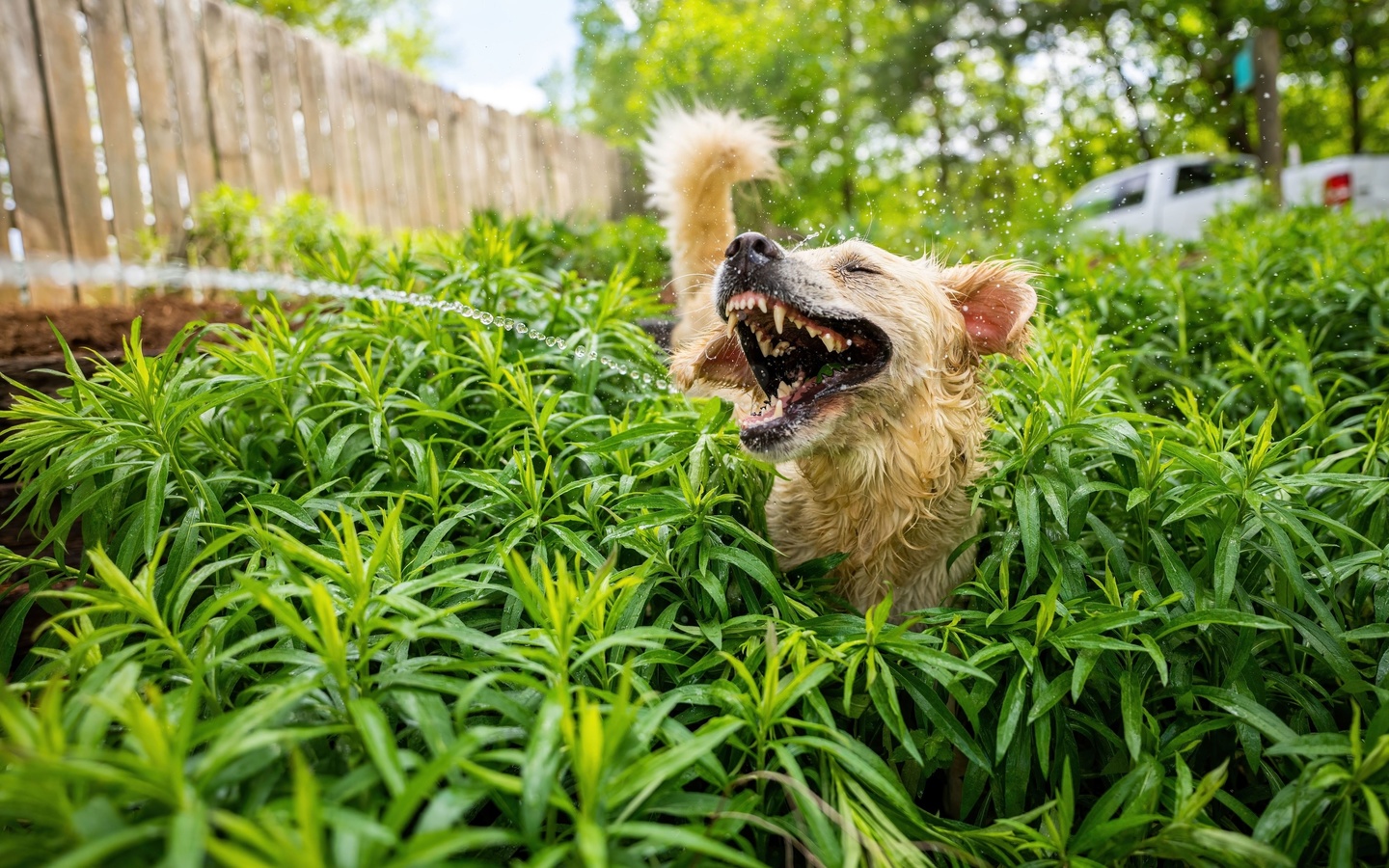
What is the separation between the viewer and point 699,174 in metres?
3.22

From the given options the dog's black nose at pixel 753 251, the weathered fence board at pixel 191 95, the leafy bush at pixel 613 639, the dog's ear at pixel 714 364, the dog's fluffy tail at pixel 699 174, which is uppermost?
the weathered fence board at pixel 191 95

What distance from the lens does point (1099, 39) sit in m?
10.2

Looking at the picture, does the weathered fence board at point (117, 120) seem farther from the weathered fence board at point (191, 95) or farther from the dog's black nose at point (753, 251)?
the dog's black nose at point (753, 251)

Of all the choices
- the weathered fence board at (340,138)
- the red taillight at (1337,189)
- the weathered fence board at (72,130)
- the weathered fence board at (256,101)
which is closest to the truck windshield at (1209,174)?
the red taillight at (1337,189)

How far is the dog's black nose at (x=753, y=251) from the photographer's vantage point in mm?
2094

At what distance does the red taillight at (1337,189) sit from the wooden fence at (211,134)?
24.7 feet

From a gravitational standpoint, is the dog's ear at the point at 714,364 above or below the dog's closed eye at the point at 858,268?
below

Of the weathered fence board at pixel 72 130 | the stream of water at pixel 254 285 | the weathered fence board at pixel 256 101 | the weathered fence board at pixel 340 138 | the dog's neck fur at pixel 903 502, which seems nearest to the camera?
the dog's neck fur at pixel 903 502

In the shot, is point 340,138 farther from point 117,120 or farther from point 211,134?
point 117,120

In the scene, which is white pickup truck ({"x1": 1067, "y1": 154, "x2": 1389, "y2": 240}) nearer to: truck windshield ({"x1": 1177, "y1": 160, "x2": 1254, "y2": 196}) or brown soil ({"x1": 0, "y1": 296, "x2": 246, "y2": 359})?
truck windshield ({"x1": 1177, "y1": 160, "x2": 1254, "y2": 196})

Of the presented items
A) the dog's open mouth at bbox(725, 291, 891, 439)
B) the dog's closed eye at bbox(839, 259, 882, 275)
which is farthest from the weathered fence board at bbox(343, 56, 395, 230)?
the dog's closed eye at bbox(839, 259, 882, 275)

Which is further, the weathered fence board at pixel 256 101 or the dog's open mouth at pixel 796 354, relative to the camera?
the weathered fence board at pixel 256 101

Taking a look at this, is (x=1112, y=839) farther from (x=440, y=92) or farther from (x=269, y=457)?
(x=440, y=92)

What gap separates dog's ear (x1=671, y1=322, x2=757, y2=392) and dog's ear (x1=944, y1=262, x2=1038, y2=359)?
62cm
